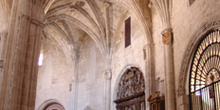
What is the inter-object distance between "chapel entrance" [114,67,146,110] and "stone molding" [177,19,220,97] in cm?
355

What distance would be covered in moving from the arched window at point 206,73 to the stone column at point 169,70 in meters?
1.00

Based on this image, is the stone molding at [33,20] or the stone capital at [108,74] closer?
the stone molding at [33,20]

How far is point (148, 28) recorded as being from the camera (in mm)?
15336

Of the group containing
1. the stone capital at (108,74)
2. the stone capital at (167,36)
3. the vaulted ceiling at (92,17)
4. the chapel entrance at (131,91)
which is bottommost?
the chapel entrance at (131,91)

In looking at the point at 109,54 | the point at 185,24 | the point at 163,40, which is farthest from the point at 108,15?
the point at 185,24

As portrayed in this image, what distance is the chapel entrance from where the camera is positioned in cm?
1556

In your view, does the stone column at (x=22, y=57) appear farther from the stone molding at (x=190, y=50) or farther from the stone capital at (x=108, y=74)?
the stone capital at (x=108, y=74)

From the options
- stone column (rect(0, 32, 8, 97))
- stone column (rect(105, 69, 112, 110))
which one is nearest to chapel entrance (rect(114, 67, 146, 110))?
stone column (rect(105, 69, 112, 110))

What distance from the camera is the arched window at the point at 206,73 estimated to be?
10.2 meters

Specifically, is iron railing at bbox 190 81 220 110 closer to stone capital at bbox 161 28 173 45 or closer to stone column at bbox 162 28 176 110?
stone column at bbox 162 28 176 110

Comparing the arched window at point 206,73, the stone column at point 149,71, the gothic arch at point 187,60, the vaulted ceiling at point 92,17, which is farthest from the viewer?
the vaulted ceiling at point 92,17

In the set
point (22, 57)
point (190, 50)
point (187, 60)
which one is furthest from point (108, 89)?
point (22, 57)

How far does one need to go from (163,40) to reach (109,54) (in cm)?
617

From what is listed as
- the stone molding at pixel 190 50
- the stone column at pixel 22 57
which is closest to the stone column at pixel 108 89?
the stone molding at pixel 190 50
